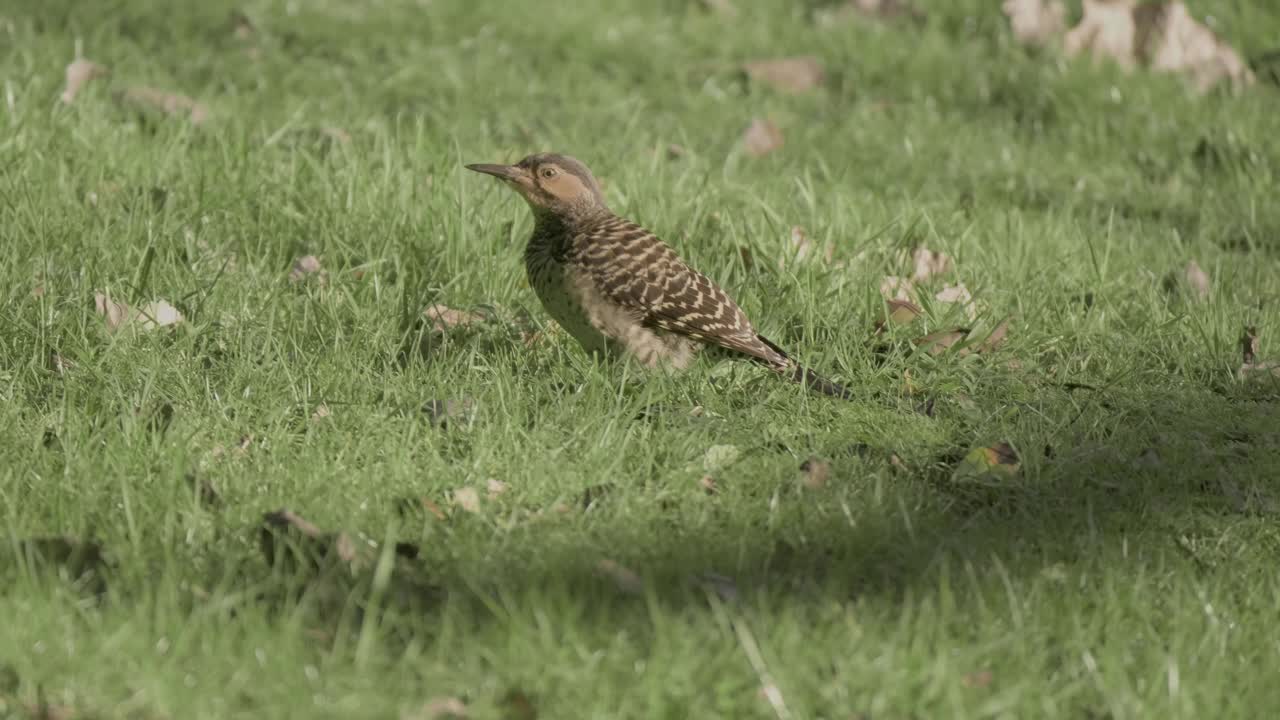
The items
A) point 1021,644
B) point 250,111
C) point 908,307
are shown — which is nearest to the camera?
point 1021,644

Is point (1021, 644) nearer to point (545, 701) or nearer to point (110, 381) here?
point (545, 701)

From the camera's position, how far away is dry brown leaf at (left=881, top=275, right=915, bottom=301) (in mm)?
6234

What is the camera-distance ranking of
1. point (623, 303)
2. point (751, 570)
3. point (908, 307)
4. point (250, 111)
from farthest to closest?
point (250, 111), point (908, 307), point (623, 303), point (751, 570)

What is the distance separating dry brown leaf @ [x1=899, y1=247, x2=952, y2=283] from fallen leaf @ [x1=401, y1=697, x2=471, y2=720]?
3.49 metres

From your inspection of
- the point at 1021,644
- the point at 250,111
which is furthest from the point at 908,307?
the point at 250,111

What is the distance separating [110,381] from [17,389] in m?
0.26

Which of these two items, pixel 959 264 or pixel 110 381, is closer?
pixel 110 381

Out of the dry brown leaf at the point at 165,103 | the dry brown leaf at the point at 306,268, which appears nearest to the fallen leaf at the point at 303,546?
the dry brown leaf at the point at 306,268

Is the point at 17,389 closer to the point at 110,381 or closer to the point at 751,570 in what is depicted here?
the point at 110,381

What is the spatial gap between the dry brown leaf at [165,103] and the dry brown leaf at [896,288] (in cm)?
305

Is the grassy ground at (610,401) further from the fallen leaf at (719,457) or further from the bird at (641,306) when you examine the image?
the bird at (641,306)

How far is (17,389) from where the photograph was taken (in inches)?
193

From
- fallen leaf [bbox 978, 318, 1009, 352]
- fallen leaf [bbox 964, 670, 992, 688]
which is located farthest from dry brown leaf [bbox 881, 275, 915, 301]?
fallen leaf [bbox 964, 670, 992, 688]

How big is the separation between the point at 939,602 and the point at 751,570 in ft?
1.50
